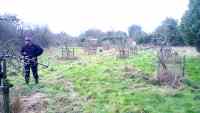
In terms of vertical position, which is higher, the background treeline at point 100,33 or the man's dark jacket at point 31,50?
the background treeline at point 100,33

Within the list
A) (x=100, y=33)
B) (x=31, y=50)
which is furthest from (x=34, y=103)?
(x=100, y=33)

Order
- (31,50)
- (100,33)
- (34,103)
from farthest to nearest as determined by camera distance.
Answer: (100,33) < (31,50) < (34,103)

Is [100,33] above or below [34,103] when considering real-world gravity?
above

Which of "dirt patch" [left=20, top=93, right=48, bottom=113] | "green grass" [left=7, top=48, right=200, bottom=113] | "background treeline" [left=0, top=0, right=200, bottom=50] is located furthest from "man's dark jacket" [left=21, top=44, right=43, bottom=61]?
"dirt patch" [left=20, top=93, right=48, bottom=113]

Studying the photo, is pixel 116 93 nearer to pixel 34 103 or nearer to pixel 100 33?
pixel 34 103

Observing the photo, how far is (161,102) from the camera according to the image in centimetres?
936

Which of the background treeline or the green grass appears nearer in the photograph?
the background treeline

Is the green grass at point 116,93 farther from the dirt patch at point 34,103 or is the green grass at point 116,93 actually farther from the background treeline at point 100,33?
the background treeline at point 100,33

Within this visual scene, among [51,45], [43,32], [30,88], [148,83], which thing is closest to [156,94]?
[148,83]

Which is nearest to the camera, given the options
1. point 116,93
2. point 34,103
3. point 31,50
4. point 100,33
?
point 34,103

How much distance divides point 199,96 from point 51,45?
21.5 m

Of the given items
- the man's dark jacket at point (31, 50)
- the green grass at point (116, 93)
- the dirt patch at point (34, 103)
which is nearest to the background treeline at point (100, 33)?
the man's dark jacket at point (31, 50)

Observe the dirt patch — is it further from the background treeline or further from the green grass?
the background treeline

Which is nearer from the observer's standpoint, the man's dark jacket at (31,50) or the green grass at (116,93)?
the green grass at (116,93)
